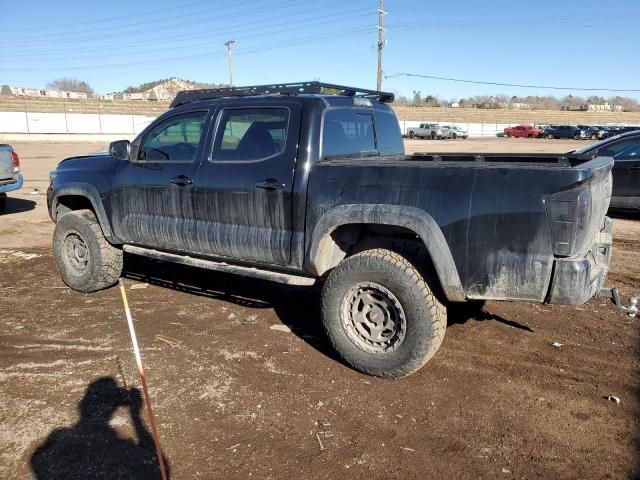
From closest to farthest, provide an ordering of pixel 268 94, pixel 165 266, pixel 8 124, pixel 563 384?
pixel 563 384 → pixel 268 94 → pixel 165 266 → pixel 8 124

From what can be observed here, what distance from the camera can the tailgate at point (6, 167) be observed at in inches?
408

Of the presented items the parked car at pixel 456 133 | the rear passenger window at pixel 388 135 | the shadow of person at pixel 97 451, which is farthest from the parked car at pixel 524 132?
the shadow of person at pixel 97 451

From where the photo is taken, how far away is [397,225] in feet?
12.0

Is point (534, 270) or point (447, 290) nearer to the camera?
point (534, 270)

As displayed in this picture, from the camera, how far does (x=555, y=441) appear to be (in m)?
3.12


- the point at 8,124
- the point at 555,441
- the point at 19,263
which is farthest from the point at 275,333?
the point at 8,124

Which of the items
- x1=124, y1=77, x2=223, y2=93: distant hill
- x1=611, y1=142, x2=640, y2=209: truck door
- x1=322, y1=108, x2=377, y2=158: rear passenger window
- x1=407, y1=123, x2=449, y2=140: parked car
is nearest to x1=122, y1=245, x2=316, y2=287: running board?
x1=322, y1=108, x2=377, y2=158: rear passenger window

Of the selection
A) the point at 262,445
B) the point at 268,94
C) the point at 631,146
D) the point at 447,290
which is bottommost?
the point at 262,445

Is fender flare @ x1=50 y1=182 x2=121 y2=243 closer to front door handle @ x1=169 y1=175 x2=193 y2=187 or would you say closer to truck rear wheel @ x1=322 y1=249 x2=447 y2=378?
front door handle @ x1=169 y1=175 x2=193 y2=187

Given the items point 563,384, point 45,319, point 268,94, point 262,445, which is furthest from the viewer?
point 45,319

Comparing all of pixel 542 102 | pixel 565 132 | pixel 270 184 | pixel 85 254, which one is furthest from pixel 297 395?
pixel 542 102

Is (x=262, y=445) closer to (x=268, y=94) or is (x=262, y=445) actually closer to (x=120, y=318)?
(x=120, y=318)

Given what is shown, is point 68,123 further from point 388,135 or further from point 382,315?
point 382,315

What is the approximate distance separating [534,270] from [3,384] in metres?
3.71
